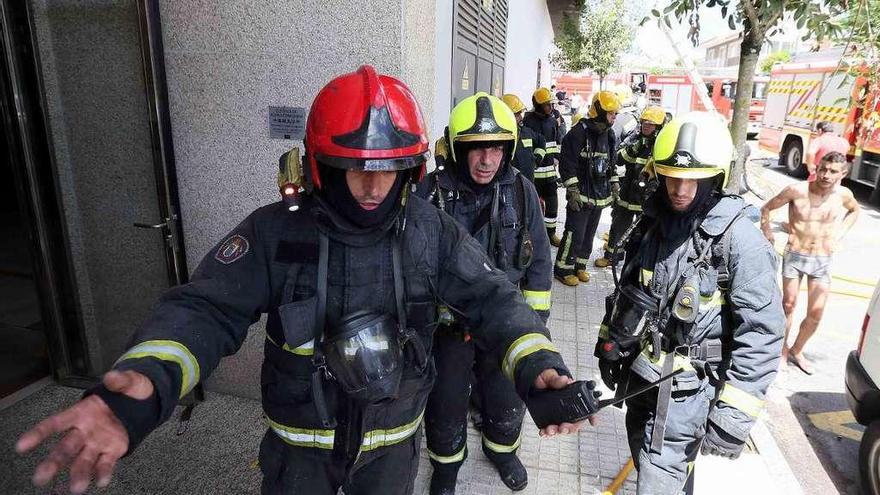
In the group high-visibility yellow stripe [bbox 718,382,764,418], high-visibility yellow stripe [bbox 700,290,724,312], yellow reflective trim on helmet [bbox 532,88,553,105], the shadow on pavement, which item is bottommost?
the shadow on pavement

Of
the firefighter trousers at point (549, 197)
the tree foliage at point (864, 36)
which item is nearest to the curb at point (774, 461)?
the tree foliage at point (864, 36)

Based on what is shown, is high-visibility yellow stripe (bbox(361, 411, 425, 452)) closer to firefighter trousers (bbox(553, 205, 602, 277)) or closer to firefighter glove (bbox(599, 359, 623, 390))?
firefighter glove (bbox(599, 359, 623, 390))

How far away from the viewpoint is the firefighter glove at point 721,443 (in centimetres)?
224

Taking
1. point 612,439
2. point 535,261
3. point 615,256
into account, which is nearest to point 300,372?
point 535,261

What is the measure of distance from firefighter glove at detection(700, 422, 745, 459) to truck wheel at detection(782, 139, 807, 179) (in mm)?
14930

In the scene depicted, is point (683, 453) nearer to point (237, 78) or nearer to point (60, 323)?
point (237, 78)

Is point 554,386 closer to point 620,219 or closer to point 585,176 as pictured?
point 585,176

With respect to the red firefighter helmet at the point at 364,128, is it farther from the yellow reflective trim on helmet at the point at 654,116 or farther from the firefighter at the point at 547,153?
the firefighter at the point at 547,153

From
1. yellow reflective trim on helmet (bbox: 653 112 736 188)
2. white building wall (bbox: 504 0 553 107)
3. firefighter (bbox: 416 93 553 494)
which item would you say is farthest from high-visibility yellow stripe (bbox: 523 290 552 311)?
white building wall (bbox: 504 0 553 107)

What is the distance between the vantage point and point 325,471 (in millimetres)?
1906

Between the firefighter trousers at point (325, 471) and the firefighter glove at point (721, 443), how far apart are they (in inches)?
49.2

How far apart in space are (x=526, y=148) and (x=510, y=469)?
3.61m

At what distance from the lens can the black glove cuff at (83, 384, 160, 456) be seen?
1.24 metres

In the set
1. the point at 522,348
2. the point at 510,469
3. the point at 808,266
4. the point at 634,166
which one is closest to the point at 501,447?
the point at 510,469
